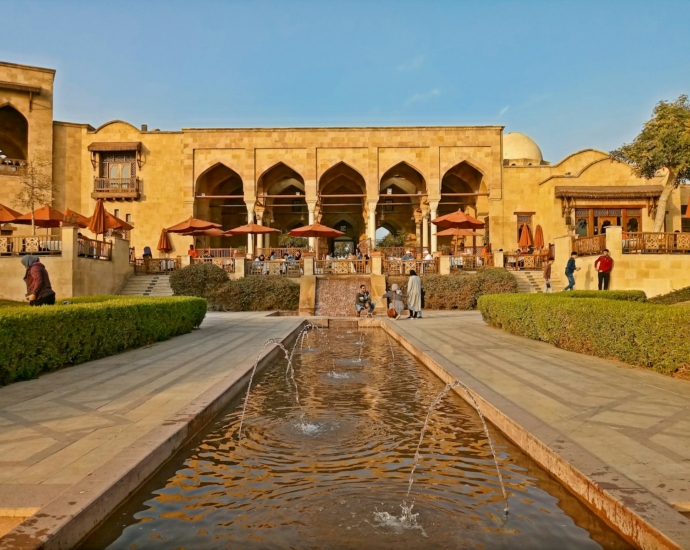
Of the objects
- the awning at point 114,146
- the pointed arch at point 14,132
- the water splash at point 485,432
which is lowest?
the water splash at point 485,432

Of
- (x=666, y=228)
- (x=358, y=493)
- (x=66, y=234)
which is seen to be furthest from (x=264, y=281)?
(x=666, y=228)

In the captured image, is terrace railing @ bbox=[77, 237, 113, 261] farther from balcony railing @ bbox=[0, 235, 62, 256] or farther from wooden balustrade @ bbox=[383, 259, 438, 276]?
wooden balustrade @ bbox=[383, 259, 438, 276]

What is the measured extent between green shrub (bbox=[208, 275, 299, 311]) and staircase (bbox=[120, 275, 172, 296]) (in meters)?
3.21

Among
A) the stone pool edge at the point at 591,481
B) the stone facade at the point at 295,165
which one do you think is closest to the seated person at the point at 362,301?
the stone facade at the point at 295,165

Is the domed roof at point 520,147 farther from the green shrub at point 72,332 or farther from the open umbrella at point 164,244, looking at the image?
the green shrub at point 72,332

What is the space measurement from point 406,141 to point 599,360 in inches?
961

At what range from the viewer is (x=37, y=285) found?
9562mm

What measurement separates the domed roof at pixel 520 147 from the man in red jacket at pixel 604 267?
21.7 m

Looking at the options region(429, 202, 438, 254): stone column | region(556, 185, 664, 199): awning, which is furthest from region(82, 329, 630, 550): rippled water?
region(556, 185, 664, 199): awning

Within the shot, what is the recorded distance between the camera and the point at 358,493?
12.2 feet

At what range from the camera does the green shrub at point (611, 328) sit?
7.12 metres

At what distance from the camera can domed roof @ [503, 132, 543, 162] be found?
39.1 metres

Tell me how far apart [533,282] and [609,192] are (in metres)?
9.28

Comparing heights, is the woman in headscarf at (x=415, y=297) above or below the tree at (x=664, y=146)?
below
